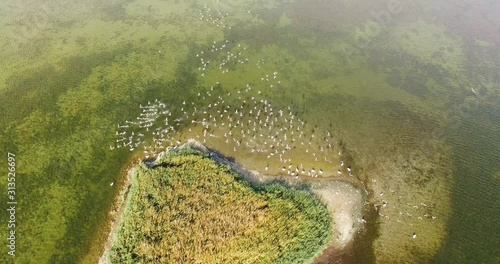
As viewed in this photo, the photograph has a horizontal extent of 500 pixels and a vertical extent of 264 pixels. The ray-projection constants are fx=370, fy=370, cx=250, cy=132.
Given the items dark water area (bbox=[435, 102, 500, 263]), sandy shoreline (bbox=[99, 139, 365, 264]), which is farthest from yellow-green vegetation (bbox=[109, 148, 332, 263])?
dark water area (bbox=[435, 102, 500, 263])

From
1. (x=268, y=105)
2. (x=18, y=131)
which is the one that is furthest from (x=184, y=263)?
(x=18, y=131)

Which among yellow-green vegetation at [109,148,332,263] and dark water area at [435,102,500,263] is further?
dark water area at [435,102,500,263]

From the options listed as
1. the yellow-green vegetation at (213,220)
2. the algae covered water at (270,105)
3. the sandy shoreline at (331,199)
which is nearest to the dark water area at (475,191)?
the algae covered water at (270,105)

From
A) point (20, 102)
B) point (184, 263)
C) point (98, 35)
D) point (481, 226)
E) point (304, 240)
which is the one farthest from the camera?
point (98, 35)

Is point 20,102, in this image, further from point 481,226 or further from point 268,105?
point 481,226

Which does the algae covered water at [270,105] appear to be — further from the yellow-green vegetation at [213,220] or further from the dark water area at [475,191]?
the yellow-green vegetation at [213,220]

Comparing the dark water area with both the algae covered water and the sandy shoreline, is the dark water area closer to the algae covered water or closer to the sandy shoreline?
the algae covered water
